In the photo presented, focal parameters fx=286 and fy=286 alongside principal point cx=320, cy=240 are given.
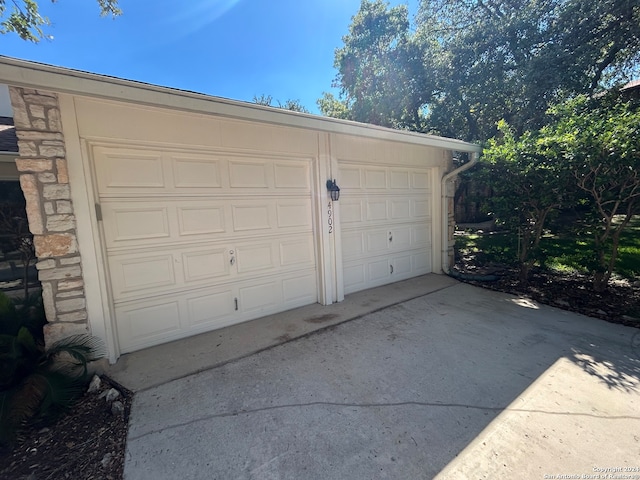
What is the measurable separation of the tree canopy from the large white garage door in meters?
6.83

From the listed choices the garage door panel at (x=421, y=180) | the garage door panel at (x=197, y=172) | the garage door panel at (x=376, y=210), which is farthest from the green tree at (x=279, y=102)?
the garage door panel at (x=197, y=172)

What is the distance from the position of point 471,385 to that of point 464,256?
5.59 m

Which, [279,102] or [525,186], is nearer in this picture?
[525,186]

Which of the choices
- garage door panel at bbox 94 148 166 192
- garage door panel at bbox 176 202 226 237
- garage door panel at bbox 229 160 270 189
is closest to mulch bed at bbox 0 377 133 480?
garage door panel at bbox 176 202 226 237

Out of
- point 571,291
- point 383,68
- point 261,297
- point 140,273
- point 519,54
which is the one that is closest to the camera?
point 140,273

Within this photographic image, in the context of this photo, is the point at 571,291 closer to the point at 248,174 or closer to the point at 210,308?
the point at 248,174

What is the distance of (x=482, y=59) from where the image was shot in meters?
8.10

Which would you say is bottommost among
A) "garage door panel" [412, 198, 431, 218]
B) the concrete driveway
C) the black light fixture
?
the concrete driveway

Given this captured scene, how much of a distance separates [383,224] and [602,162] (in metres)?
3.11

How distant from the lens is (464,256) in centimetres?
748

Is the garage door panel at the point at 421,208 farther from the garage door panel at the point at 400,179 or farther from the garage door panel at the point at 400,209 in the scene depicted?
the garage door panel at the point at 400,179

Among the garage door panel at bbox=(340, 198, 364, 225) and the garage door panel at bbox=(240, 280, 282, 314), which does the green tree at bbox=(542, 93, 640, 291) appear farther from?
the garage door panel at bbox=(240, 280, 282, 314)

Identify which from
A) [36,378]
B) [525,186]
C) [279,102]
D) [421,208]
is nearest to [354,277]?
[421,208]

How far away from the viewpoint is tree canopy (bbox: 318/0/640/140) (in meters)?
6.68
